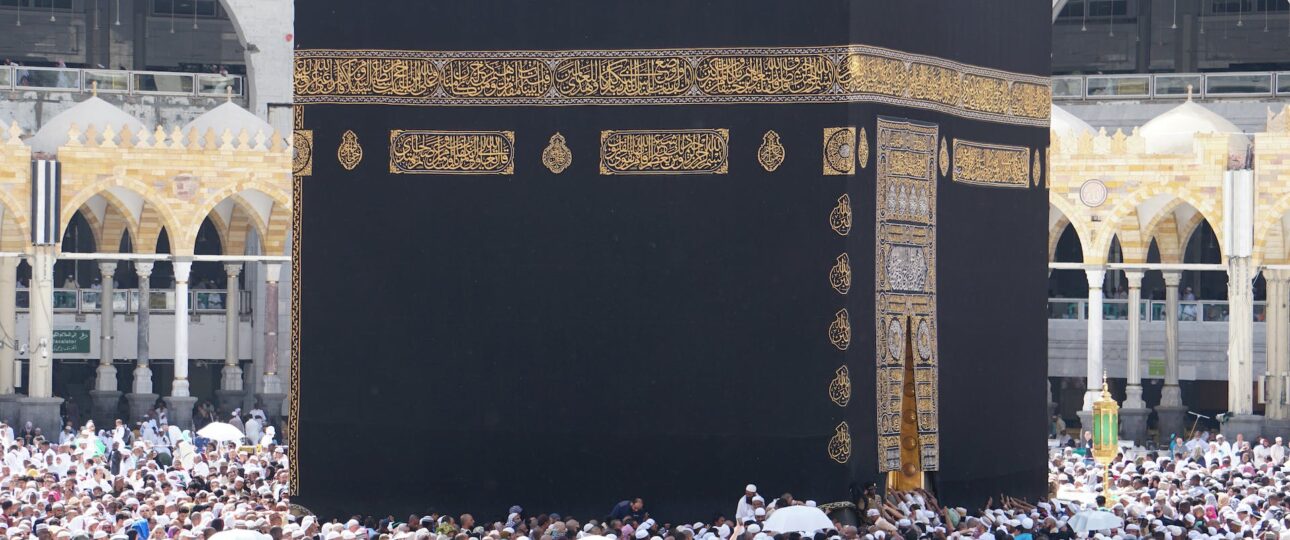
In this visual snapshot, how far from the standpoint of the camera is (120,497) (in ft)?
36.4

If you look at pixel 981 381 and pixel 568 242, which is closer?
pixel 568 242

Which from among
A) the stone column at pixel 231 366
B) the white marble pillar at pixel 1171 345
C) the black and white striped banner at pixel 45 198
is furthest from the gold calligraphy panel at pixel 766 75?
the stone column at pixel 231 366

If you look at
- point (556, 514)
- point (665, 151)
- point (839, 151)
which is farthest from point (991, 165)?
point (556, 514)

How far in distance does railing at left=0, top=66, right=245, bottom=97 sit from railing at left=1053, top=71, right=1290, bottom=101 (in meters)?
8.41

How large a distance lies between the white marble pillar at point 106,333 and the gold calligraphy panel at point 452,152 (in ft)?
32.6

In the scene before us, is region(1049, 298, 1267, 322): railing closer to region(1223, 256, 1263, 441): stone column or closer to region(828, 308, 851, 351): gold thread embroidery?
region(1223, 256, 1263, 441): stone column

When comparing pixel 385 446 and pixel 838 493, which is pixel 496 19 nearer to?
pixel 385 446

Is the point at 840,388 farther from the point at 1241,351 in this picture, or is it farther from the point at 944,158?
the point at 1241,351

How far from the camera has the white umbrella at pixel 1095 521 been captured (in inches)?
403

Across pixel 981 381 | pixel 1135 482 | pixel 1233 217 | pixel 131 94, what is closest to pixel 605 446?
pixel 981 381

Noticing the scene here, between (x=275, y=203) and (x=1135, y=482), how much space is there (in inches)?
357

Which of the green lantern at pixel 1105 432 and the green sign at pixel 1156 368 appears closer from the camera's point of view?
the green lantern at pixel 1105 432

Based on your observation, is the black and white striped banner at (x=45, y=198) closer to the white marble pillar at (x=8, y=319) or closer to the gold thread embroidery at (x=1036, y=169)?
the white marble pillar at (x=8, y=319)

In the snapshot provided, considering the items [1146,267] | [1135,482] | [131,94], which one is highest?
[131,94]
